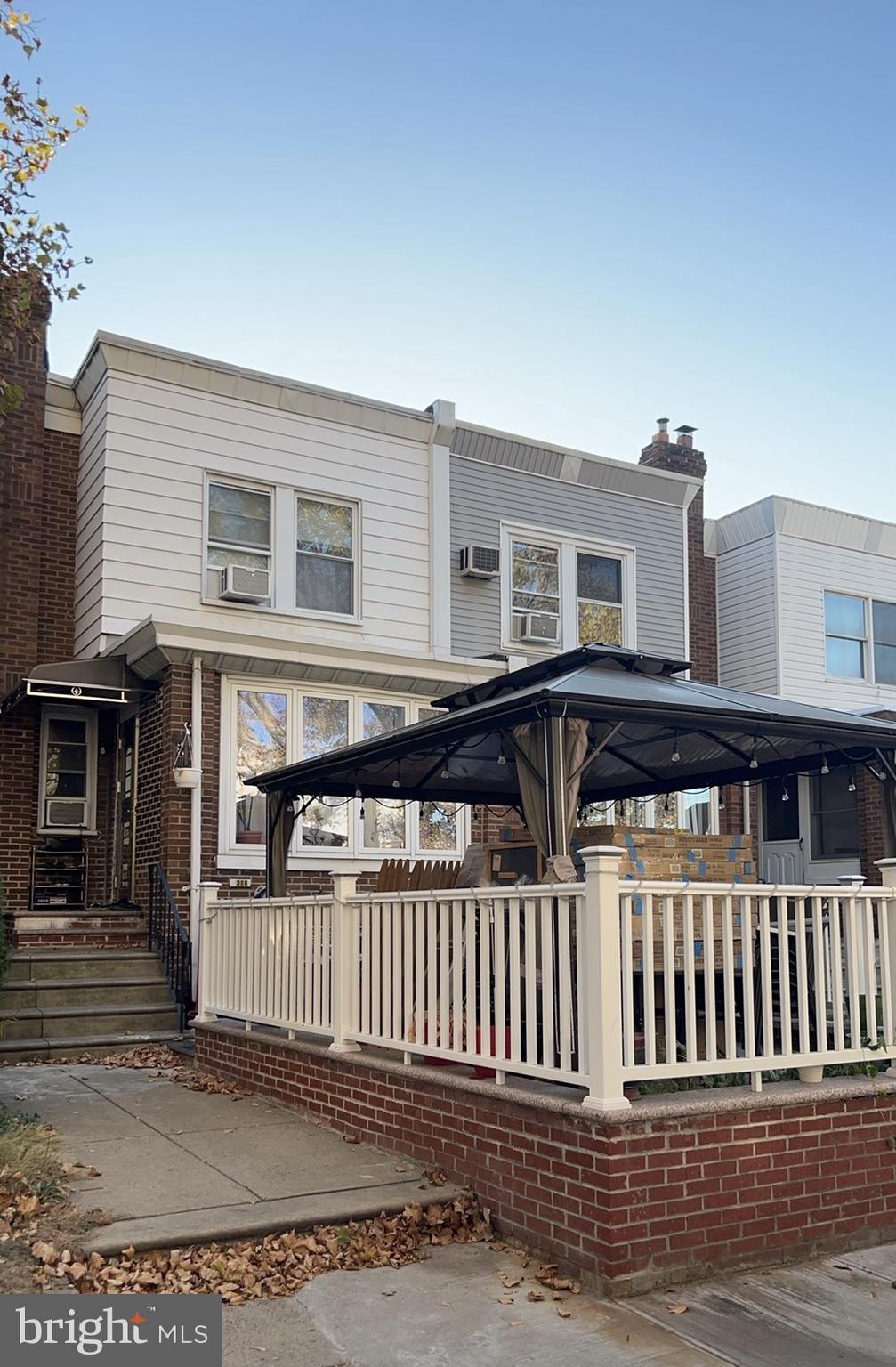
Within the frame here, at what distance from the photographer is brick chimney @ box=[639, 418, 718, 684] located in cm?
1847

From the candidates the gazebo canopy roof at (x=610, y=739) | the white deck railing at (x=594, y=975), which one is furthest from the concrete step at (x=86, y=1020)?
the white deck railing at (x=594, y=975)

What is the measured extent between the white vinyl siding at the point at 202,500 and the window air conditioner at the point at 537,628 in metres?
1.33

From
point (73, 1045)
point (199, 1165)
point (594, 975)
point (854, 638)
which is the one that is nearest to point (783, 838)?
point (854, 638)

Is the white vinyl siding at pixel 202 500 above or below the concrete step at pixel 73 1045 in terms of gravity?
above

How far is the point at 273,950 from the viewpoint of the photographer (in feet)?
27.4

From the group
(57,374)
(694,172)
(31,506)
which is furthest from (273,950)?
(694,172)

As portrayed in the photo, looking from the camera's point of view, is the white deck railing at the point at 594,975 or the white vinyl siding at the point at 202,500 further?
the white vinyl siding at the point at 202,500

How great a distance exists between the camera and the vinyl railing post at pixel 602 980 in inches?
193

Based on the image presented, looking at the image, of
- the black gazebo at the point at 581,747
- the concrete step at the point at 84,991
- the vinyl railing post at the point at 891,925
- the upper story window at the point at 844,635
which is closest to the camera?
the vinyl railing post at the point at 891,925

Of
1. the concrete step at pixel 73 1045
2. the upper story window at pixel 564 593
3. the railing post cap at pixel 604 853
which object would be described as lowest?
the concrete step at pixel 73 1045

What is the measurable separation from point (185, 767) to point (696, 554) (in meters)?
10.6

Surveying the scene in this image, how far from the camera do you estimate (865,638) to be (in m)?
19.4

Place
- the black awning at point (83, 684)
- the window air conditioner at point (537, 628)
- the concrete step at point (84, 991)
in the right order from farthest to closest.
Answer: the window air conditioner at point (537, 628)
the black awning at point (83, 684)
the concrete step at point (84, 991)

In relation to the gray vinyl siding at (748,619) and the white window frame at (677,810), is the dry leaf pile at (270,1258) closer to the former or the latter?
the white window frame at (677,810)
